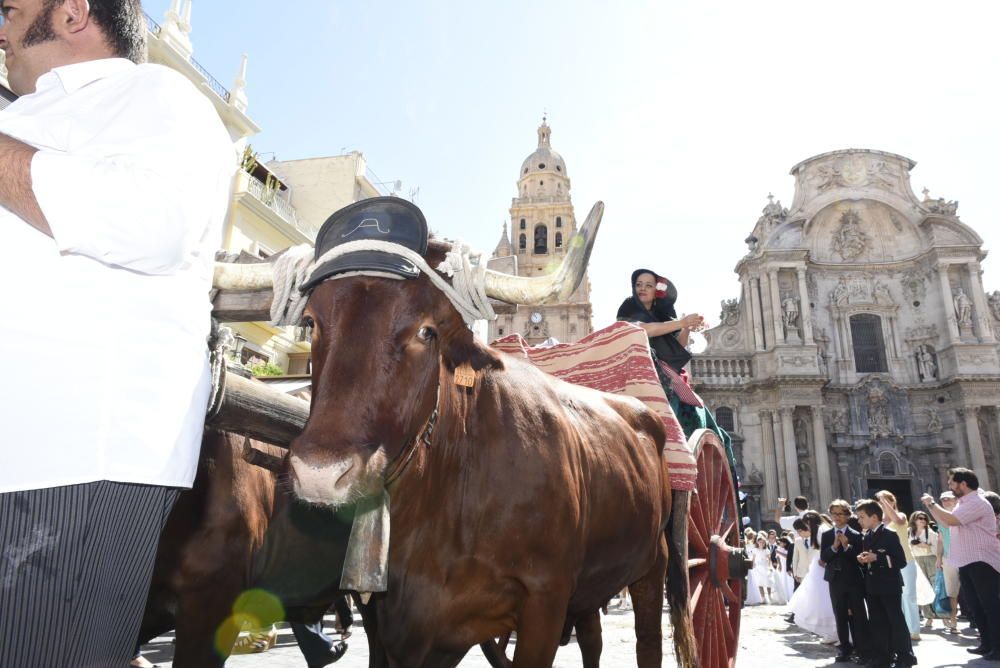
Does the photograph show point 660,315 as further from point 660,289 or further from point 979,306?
point 979,306

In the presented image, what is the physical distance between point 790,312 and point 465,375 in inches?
1296

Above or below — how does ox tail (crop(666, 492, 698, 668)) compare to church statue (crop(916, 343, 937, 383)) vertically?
below

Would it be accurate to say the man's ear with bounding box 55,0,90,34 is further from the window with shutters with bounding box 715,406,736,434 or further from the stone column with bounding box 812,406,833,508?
the window with shutters with bounding box 715,406,736,434

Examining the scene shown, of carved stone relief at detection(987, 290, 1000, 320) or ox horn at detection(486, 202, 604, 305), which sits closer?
ox horn at detection(486, 202, 604, 305)

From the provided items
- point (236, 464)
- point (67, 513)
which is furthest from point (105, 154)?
point (236, 464)

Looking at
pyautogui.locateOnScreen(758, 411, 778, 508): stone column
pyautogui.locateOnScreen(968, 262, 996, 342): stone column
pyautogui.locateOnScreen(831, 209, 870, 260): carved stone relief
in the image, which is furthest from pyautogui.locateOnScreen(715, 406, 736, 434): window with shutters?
pyautogui.locateOnScreen(968, 262, 996, 342): stone column

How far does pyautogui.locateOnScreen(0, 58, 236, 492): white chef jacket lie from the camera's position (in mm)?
1221

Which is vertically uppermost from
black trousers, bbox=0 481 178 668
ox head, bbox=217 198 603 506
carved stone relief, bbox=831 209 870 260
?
carved stone relief, bbox=831 209 870 260

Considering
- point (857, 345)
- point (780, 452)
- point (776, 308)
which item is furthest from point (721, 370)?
point (857, 345)

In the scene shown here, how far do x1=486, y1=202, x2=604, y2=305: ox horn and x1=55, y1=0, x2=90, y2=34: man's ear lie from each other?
1251 millimetres

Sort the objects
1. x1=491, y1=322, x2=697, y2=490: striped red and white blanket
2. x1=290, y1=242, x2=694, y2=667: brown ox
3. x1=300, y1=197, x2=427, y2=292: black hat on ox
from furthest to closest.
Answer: x1=491, y1=322, x2=697, y2=490: striped red and white blanket
x1=300, y1=197, x2=427, y2=292: black hat on ox
x1=290, y1=242, x2=694, y2=667: brown ox

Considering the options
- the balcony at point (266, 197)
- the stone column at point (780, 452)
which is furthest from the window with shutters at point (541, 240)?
the balcony at point (266, 197)

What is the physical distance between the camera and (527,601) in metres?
2.18

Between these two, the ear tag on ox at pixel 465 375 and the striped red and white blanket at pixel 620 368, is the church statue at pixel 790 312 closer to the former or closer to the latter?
the striped red and white blanket at pixel 620 368
